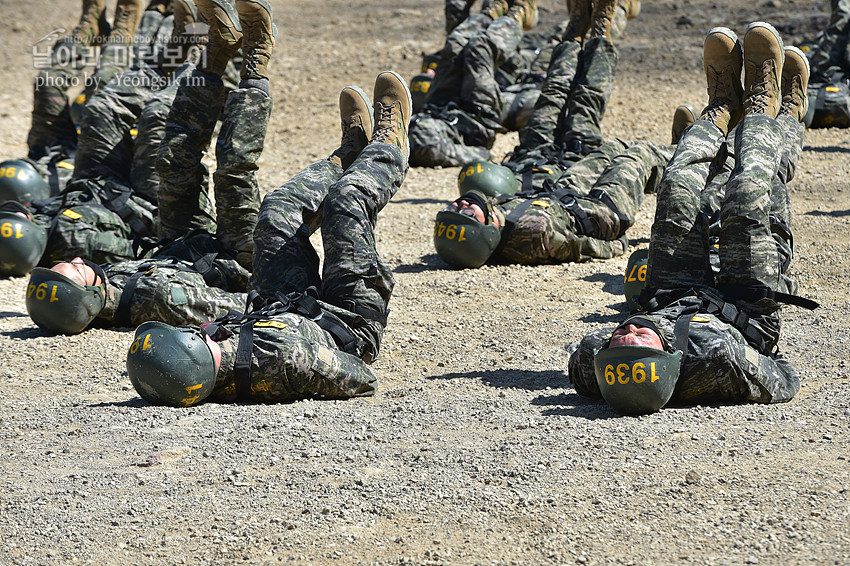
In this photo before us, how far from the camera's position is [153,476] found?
4465mm

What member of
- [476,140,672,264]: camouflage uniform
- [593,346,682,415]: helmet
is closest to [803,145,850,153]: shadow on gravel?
[476,140,672,264]: camouflage uniform

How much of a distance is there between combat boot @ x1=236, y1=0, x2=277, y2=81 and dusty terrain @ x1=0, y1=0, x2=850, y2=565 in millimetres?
1804

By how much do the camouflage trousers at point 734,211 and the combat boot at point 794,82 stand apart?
124 mm

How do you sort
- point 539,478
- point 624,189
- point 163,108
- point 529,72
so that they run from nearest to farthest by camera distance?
point 539,478 < point 163,108 < point 624,189 < point 529,72

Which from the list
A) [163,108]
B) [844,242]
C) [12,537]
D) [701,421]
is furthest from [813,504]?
[163,108]

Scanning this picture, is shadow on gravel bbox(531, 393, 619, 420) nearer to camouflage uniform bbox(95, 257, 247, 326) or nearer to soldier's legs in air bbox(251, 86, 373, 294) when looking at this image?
soldier's legs in air bbox(251, 86, 373, 294)

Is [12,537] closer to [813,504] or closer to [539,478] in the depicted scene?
[539,478]

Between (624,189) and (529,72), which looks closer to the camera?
(624,189)

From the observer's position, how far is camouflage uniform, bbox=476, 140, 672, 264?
816 centimetres

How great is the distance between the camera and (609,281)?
25.7 ft

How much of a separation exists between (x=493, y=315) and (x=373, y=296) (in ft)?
4.61

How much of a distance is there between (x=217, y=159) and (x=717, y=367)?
358 centimetres

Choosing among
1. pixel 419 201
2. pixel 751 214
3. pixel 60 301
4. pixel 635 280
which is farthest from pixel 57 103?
pixel 751 214

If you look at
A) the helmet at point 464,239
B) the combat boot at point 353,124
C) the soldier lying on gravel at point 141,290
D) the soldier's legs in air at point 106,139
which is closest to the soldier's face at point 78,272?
the soldier lying on gravel at point 141,290
